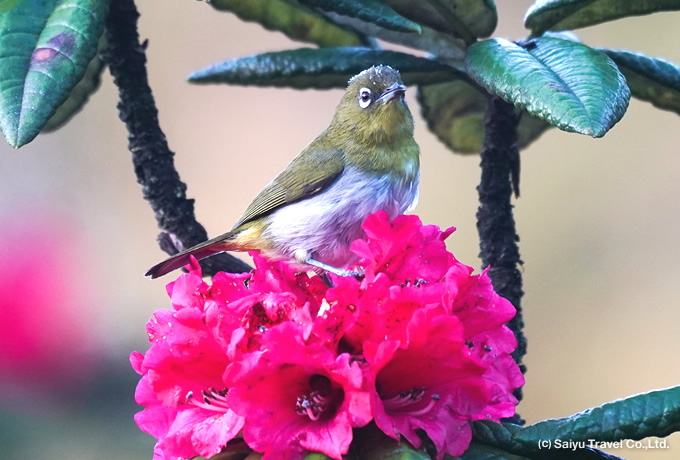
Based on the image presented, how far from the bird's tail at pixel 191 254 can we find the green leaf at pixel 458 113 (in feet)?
1.46

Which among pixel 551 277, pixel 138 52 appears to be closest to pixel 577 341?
pixel 551 277

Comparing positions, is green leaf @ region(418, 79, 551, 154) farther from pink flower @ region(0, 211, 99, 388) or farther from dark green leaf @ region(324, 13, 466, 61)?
pink flower @ region(0, 211, 99, 388)

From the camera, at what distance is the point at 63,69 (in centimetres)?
96

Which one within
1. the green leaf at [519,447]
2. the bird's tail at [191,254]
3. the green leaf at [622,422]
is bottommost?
the green leaf at [519,447]

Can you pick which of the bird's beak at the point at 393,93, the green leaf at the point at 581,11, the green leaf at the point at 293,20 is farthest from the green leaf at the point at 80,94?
the green leaf at the point at 581,11

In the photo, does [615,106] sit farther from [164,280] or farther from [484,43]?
[164,280]

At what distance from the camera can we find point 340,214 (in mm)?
1253

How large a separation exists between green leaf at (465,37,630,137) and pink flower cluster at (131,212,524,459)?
200mm

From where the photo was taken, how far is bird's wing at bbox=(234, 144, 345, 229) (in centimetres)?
132

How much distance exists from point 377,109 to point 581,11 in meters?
0.34

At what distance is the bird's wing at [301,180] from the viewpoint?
1324 millimetres

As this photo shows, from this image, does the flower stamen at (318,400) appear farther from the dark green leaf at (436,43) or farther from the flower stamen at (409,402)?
the dark green leaf at (436,43)

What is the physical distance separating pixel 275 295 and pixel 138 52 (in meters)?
0.51

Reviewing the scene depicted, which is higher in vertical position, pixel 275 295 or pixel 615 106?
pixel 615 106
